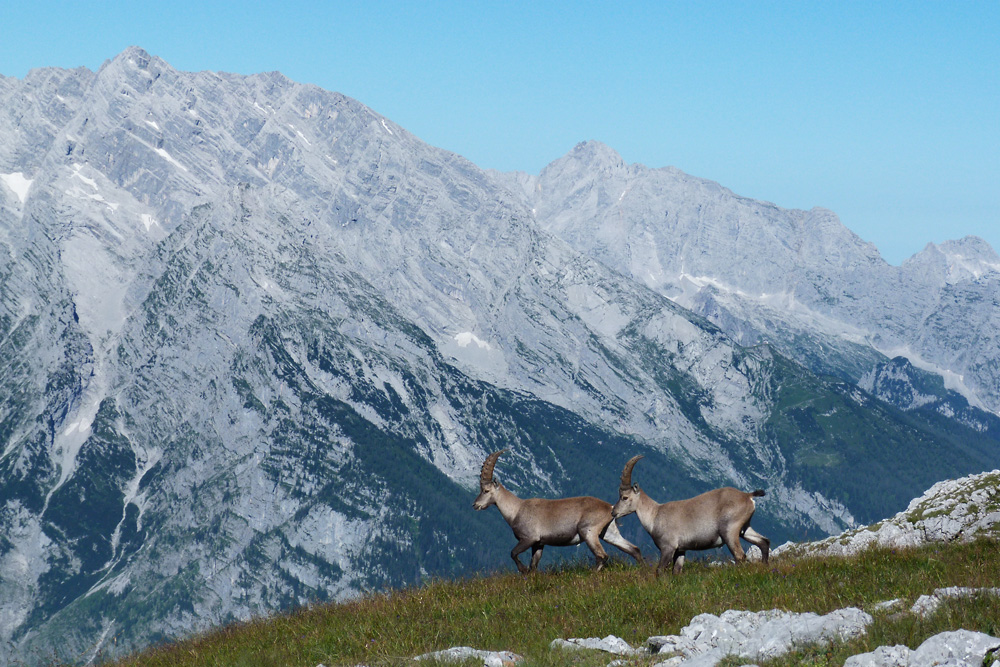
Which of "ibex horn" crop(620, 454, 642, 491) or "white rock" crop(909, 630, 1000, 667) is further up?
"ibex horn" crop(620, 454, 642, 491)

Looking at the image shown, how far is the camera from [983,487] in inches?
1176

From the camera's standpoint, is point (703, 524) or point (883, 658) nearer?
point (883, 658)

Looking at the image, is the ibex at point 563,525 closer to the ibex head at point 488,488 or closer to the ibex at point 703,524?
the ibex head at point 488,488

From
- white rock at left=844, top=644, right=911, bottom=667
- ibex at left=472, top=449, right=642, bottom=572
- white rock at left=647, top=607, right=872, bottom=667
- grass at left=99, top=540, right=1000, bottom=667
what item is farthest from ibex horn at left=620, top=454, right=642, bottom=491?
white rock at left=844, top=644, right=911, bottom=667

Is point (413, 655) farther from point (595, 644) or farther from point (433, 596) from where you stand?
point (433, 596)

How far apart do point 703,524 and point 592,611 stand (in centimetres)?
761

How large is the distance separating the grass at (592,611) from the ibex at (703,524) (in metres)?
1.87

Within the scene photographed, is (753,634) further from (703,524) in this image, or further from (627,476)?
(627,476)

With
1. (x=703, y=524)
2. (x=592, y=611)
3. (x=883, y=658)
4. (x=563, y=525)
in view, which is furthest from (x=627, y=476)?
(x=883, y=658)

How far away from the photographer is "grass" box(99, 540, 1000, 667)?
13.0 meters

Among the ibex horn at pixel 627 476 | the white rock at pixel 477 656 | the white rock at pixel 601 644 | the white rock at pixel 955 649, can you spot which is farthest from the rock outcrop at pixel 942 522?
the white rock at pixel 955 649

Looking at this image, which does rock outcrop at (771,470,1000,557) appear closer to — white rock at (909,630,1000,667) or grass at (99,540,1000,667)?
grass at (99,540,1000,667)

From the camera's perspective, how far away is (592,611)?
52.7 feet

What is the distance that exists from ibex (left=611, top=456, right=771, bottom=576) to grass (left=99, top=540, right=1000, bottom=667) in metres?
1.87
